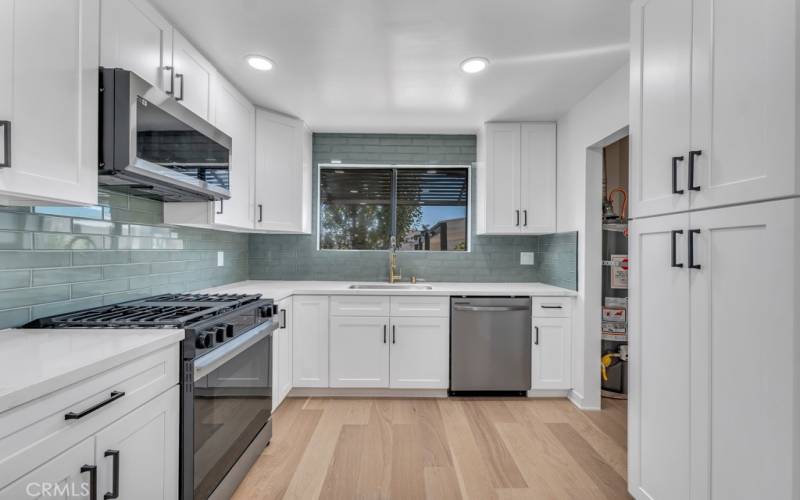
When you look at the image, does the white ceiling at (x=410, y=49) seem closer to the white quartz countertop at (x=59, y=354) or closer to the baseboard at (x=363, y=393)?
the white quartz countertop at (x=59, y=354)

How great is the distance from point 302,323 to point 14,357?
6.91ft

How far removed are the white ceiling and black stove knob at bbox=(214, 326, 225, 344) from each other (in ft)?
5.01

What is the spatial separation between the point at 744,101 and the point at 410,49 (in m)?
1.61

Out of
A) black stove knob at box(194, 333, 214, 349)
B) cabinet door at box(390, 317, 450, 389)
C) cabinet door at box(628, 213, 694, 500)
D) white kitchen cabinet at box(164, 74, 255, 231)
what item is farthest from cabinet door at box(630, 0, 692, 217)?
white kitchen cabinet at box(164, 74, 255, 231)

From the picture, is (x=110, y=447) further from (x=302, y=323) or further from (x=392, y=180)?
(x=392, y=180)

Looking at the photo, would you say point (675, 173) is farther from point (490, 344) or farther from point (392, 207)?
point (392, 207)

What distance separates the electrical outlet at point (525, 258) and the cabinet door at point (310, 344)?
77.6 inches

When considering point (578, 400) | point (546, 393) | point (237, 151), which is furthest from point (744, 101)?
point (237, 151)

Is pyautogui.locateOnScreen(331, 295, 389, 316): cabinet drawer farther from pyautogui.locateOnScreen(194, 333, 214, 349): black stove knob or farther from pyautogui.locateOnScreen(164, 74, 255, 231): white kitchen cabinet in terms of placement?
pyautogui.locateOnScreen(194, 333, 214, 349): black stove knob

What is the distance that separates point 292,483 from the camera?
2.03m

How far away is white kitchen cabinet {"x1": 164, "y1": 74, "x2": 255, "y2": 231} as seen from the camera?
236 centimetres

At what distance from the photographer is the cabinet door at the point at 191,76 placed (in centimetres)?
201

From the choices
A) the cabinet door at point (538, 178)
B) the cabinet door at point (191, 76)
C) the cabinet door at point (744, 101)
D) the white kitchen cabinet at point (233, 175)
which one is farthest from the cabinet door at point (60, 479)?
the cabinet door at point (538, 178)

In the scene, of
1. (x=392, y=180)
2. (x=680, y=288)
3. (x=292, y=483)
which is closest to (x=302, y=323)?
(x=292, y=483)
